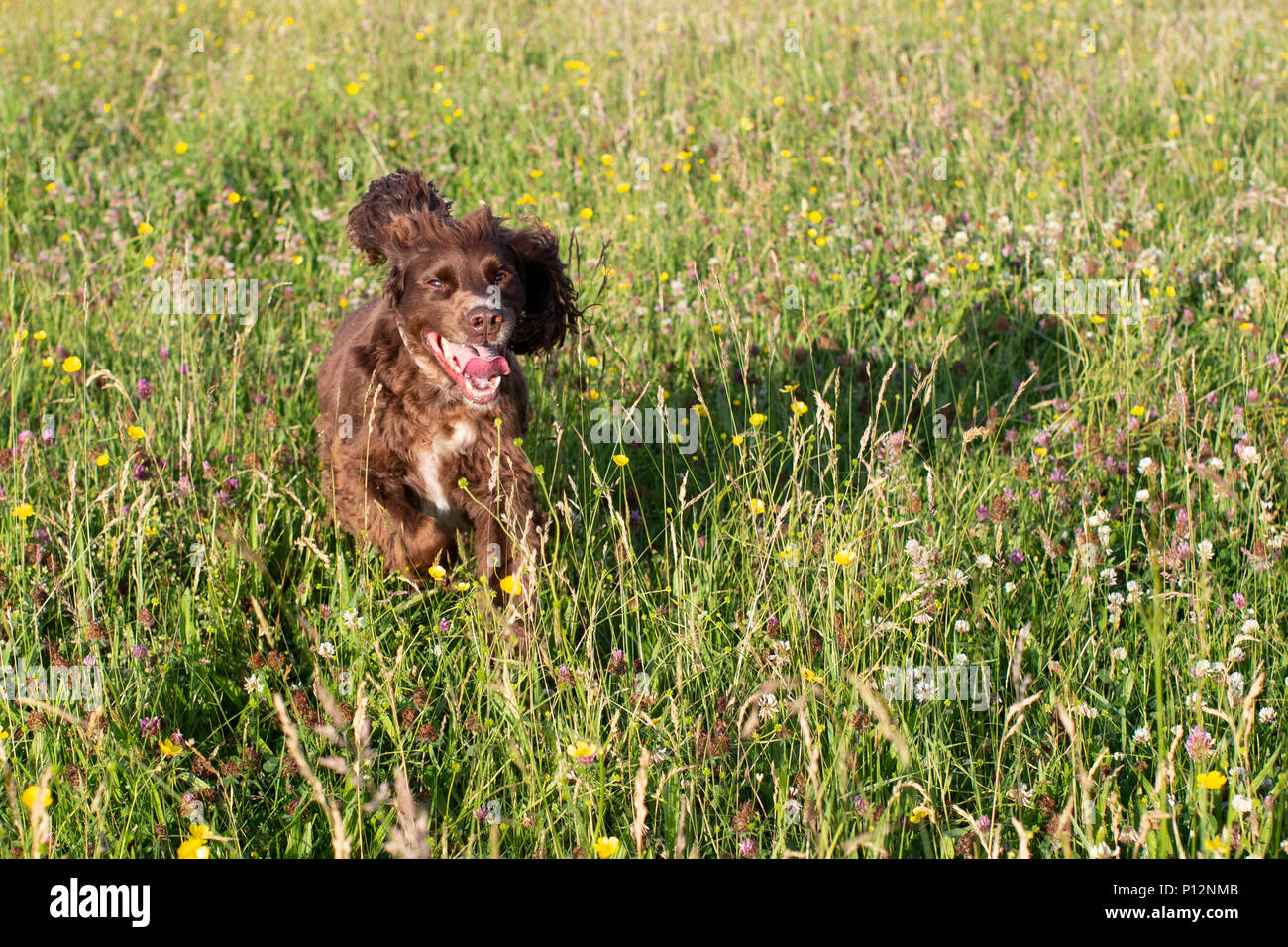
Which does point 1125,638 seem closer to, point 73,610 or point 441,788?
point 441,788

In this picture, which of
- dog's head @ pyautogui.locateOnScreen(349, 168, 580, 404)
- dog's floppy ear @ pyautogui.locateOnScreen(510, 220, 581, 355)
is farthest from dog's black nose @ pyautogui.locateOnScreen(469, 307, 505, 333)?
dog's floppy ear @ pyautogui.locateOnScreen(510, 220, 581, 355)

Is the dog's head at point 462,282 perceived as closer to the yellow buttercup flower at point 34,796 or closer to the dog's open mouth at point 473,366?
the dog's open mouth at point 473,366

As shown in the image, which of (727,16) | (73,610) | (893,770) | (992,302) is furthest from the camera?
(727,16)

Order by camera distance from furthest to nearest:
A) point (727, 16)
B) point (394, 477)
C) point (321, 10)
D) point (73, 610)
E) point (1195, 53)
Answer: point (321, 10), point (727, 16), point (1195, 53), point (394, 477), point (73, 610)

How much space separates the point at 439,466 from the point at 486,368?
45 cm

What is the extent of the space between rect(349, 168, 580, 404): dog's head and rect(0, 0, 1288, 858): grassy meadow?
0.43 meters

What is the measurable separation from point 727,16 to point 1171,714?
690cm

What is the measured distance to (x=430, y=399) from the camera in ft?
12.5

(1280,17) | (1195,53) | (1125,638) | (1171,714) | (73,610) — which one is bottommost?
(1171,714)

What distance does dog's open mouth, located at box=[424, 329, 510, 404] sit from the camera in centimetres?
357

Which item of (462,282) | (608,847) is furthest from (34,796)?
(462,282)

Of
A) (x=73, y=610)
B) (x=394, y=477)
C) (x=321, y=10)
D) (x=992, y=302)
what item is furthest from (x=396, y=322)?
(x=321, y=10)

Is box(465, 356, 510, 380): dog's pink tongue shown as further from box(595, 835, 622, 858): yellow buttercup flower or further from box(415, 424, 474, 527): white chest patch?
box(595, 835, 622, 858): yellow buttercup flower

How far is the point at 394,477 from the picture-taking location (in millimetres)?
3852
